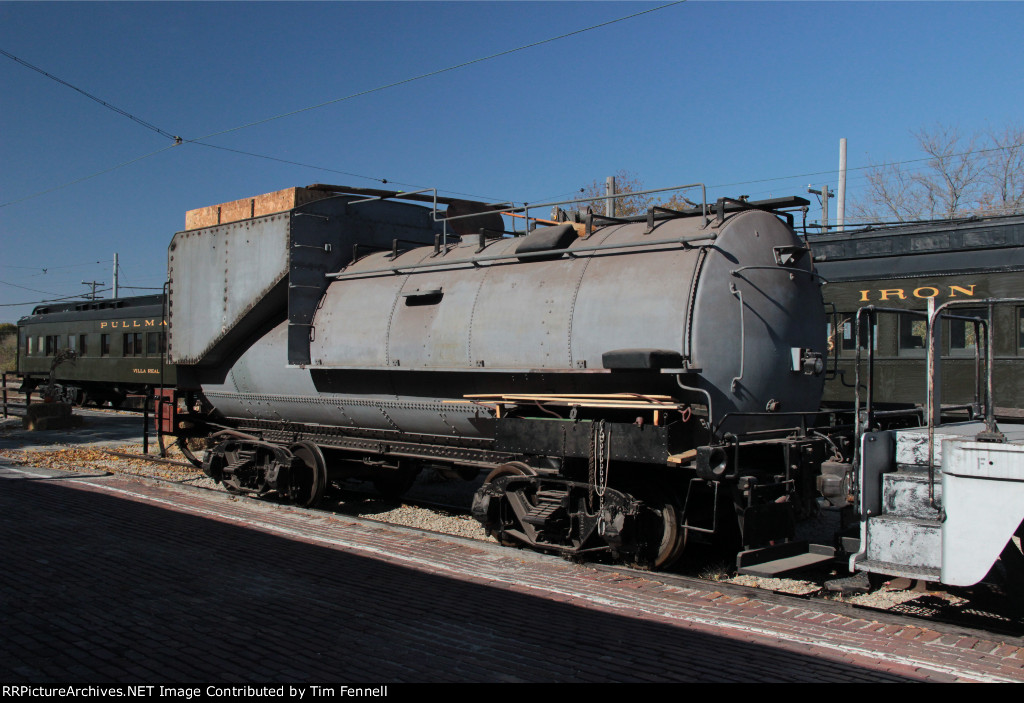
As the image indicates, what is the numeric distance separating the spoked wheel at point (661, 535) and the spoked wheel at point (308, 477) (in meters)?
5.01

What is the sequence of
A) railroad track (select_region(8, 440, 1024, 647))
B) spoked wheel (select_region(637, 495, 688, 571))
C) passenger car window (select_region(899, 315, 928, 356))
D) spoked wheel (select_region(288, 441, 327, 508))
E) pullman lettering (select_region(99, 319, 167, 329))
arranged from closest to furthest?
1. railroad track (select_region(8, 440, 1024, 647))
2. spoked wheel (select_region(637, 495, 688, 571))
3. spoked wheel (select_region(288, 441, 327, 508))
4. passenger car window (select_region(899, 315, 928, 356))
5. pullman lettering (select_region(99, 319, 167, 329))

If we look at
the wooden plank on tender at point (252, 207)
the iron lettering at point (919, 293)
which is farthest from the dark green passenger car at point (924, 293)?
the wooden plank on tender at point (252, 207)

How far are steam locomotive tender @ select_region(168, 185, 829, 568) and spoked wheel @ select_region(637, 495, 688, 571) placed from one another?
0.02m

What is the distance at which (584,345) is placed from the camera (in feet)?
25.3

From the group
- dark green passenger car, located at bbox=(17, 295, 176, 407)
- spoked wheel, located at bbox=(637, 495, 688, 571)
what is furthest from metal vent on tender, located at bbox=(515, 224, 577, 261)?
dark green passenger car, located at bbox=(17, 295, 176, 407)

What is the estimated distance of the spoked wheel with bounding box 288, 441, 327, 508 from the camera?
1091 cm

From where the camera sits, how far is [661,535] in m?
7.64

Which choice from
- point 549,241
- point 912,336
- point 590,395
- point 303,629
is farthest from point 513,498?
point 912,336

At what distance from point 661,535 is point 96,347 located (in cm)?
2694

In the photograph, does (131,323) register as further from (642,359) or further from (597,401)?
(642,359)

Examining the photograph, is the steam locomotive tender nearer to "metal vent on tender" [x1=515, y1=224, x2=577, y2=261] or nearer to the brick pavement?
"metal vent on tender" [x1=515, y1=224, x2=577, y2=261]

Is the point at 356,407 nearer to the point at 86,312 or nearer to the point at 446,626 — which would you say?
the point at 446,626

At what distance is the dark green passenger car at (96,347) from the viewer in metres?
26.1

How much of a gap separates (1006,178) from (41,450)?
112 feet
